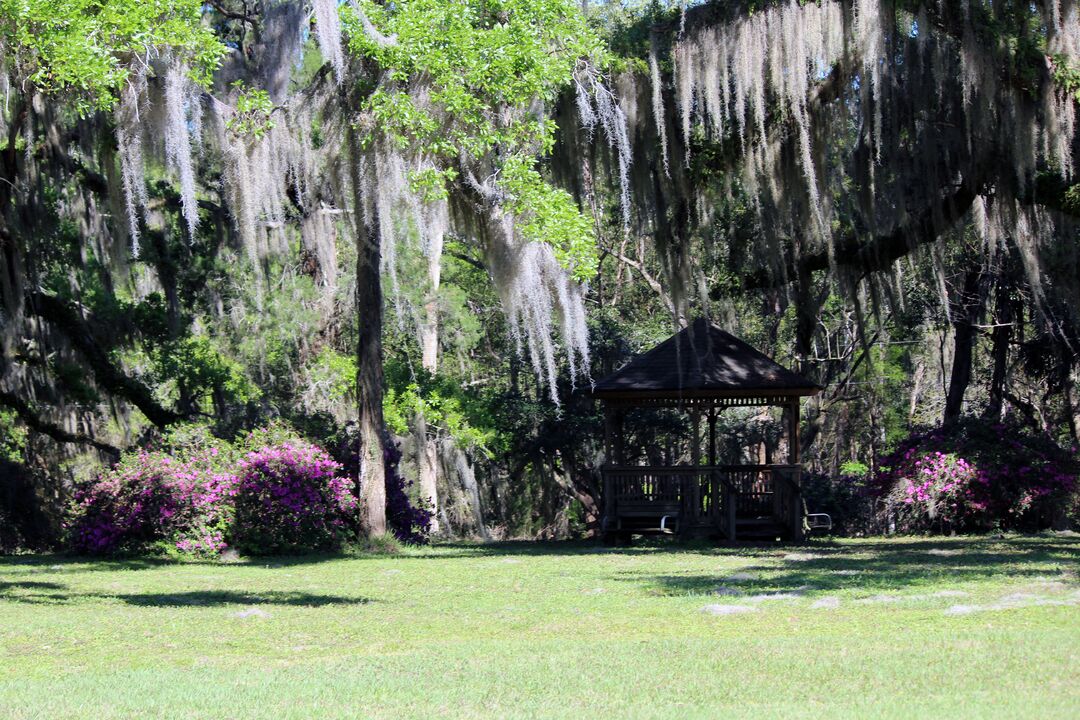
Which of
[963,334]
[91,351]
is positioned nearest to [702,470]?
[963,334]

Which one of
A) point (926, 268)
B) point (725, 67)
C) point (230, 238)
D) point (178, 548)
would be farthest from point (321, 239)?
point (926, 268)

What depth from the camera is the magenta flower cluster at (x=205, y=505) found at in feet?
52.7

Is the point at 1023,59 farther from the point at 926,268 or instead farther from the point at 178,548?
the point at 178,548

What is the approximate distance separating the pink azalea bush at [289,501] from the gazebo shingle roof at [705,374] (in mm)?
4099

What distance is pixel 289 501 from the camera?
1656 centimetres

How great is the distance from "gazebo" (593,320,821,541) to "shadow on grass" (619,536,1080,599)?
3036 mm

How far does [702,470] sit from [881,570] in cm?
675

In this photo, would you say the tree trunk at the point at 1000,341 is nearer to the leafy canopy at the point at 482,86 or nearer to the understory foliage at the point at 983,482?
the understory foliage at the point at 983,482

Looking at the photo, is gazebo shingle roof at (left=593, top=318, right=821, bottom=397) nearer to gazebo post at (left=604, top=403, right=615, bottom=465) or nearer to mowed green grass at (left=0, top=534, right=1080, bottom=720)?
gazebo post at (left=604, top=403, right=615, bottom=465)

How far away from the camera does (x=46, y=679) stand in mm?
6574

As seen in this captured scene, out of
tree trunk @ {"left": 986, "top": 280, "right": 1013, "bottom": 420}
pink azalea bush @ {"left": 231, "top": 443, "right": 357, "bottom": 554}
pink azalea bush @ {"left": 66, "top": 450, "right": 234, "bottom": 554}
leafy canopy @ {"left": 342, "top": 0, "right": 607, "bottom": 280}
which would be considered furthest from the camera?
tree trunk @ {"left": 986, "top": 280, "right": 1013, "bottom": 420}

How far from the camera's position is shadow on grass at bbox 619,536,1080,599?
1020 cm

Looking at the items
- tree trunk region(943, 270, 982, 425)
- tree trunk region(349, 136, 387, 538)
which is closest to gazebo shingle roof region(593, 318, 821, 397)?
tree trunk region(349, 136, 387, 538)

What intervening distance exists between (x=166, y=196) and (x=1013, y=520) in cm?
1319
